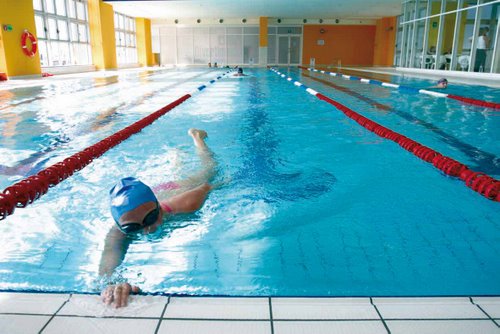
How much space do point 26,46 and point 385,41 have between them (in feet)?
75.4

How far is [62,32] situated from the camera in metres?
18.1

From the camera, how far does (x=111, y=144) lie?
15.1 ft

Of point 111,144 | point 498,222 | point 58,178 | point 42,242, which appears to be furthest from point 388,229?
point 111,144

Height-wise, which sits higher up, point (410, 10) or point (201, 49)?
point (410, 10)

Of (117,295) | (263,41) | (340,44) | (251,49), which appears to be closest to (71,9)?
(263,41)

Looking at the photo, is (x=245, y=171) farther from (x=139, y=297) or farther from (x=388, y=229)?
(x=139, y=297)

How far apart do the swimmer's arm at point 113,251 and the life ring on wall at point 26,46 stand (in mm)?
14835

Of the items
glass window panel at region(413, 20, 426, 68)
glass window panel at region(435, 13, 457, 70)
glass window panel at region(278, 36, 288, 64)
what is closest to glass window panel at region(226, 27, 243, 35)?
glass window panel at region(278, 36, 288, 64)

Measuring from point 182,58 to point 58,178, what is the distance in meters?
30.4

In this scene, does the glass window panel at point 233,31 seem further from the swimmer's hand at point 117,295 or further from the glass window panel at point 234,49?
the swimmer's hand at point 117,295

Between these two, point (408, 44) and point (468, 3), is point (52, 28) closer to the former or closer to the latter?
point (468, 3)

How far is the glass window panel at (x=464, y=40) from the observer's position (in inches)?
540

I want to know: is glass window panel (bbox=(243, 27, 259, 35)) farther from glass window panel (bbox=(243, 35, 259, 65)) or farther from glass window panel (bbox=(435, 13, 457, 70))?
glass window panel (bbox=(435, 13, 457, 70))

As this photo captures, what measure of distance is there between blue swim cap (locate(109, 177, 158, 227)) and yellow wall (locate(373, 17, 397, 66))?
91.5 ft
